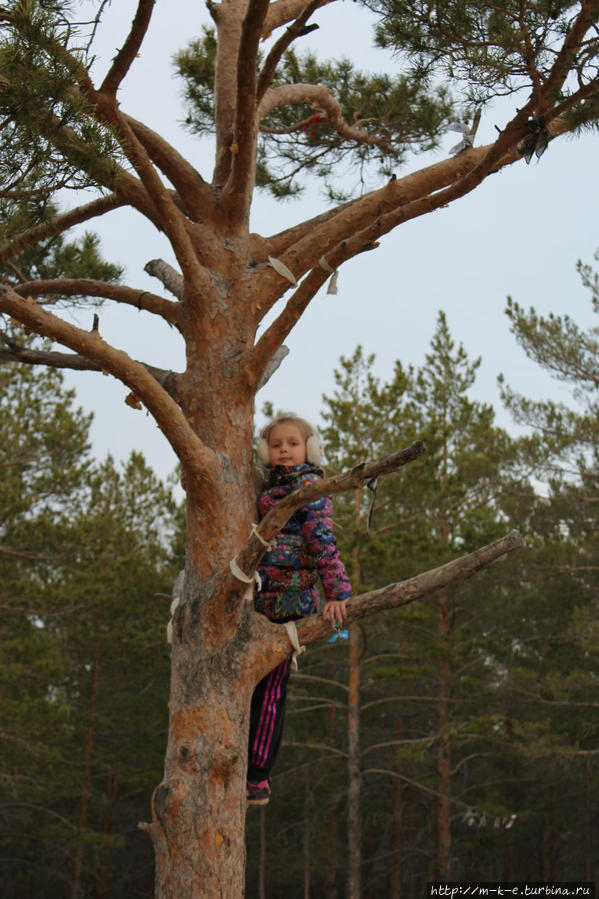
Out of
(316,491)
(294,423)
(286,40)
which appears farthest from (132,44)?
(316,491)

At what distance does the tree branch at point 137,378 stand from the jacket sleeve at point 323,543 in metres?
0.40

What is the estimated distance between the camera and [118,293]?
3936 millimetres

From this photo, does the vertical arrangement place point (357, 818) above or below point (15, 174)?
below

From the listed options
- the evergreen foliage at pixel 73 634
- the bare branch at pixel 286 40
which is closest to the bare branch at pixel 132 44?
the bare branch at pixel 286 40

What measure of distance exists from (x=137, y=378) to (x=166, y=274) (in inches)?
54.9

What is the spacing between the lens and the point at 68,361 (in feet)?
12.6

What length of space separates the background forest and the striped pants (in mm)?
7959

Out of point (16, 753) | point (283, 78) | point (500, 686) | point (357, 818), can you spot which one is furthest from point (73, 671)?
point (283, 78)

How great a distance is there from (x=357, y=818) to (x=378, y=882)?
36.7 feet

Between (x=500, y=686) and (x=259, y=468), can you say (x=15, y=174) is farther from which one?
(x=500, y=686)

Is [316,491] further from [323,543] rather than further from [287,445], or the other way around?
[287,445]

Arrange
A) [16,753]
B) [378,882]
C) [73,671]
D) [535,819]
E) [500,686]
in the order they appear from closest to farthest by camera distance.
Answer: [16,753]
[500,686]
[73,671]
[535,819]
[378,882]

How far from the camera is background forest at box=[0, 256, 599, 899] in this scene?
12.3 meters

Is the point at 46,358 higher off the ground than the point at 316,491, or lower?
higher
